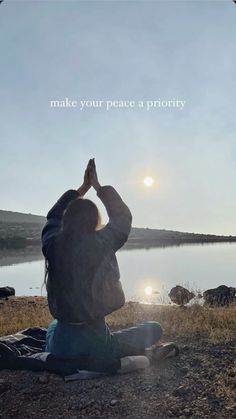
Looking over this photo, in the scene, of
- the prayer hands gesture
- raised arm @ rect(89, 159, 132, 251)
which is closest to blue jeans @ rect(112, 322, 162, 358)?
raised arm @ rect(89, 159, 132, 251)

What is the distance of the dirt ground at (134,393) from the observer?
442 centimetres

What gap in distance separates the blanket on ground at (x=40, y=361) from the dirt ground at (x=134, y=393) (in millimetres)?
85

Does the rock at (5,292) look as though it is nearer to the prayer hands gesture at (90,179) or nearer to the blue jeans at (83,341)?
the blue jeans at (83,341)

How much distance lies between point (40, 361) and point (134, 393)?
1.26 metres

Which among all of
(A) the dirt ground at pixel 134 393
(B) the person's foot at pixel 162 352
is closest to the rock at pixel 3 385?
(A) the dirt ground at pixel 134 393

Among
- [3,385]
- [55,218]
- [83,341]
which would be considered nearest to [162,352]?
[83,341]

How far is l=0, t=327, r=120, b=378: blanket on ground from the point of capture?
5203 mm

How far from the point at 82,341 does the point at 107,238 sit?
1248 millimetres

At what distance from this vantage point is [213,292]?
18.0m

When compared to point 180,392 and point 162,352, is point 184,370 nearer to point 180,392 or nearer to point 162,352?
point 162,352

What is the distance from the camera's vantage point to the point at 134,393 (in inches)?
189

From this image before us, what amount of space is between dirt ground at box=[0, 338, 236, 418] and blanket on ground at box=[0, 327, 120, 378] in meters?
0.08

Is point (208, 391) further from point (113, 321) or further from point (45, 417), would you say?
point (113, 321)

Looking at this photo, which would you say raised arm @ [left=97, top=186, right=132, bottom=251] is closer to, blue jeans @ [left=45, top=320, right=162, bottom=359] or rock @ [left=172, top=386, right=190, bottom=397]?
blue jeans @ [left=45, top=320, right=162, bottom=359]
